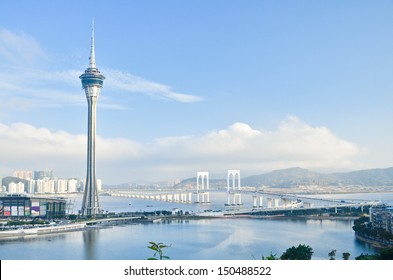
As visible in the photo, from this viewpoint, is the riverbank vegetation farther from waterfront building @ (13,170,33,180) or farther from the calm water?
waterfront building @ (13,170,33,180)

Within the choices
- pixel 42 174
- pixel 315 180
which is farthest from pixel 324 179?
pixel 42 174

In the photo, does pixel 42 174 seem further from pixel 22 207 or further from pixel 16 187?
pixel 22 207

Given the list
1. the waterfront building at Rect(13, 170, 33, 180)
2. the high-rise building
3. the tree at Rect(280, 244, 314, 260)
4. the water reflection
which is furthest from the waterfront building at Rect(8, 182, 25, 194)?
the tree at Rect(280, 244, 314, 260)

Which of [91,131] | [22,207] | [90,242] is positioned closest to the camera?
[90,242]

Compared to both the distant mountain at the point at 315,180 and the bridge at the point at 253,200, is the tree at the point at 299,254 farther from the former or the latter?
the distant mountain at the point at 315,180

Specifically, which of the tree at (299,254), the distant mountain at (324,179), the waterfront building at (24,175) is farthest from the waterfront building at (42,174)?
the tree at (299,254)

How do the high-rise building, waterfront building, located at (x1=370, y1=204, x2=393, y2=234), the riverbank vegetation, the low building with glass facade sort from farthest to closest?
the high-rise building, the low building with glass facade, waterfront building, located at (x1=370, y1=204, x2=393, y2=234), the riverbank vegetation

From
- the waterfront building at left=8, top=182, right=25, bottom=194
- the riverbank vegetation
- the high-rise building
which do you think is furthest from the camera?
the waterfront building at left=8, top=182, right=25, bottom=194
